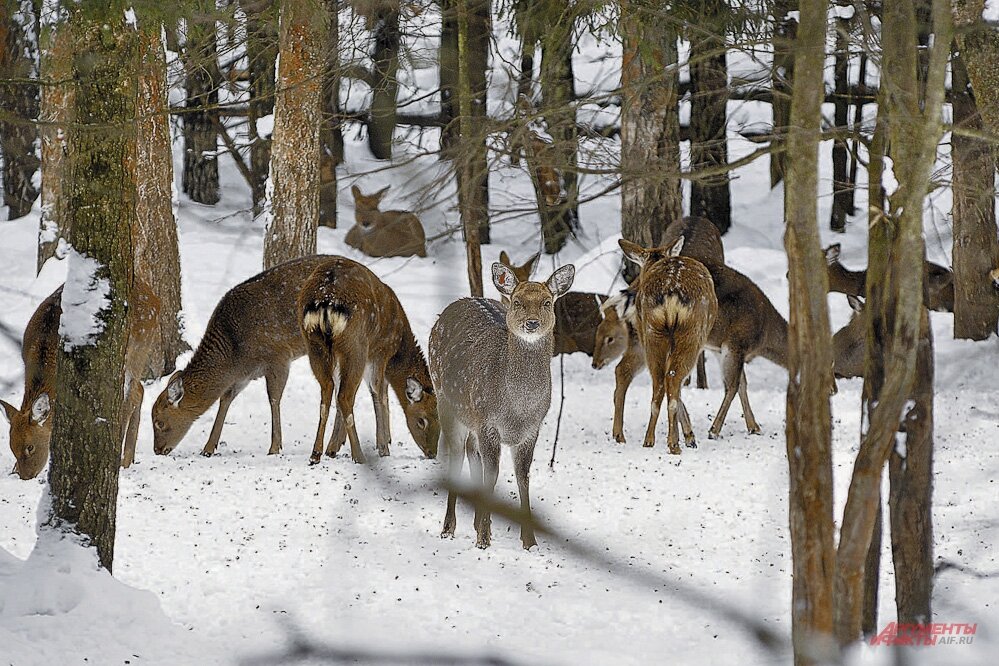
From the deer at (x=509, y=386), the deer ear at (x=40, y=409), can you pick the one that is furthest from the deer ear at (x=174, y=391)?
the deer at (x=509, y=386)

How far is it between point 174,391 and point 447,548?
3659 millimetres

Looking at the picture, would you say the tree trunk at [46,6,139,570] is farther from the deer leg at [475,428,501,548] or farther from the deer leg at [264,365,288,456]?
the deer leg at [264,365,288,456]

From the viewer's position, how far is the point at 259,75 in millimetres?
14266

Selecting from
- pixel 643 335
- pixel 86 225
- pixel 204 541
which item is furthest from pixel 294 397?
pixel 86 225

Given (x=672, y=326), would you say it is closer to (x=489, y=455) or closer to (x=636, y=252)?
(x=636, y=252)

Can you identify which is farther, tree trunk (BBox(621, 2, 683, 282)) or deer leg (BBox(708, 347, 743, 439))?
deer leg (BBox(708, 347, 743, 439))

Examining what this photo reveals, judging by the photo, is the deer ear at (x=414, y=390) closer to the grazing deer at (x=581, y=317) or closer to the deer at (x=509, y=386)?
the deer at (x=509, y=386)

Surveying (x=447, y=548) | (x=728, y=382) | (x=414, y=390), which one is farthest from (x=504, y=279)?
(x=728, y=382)

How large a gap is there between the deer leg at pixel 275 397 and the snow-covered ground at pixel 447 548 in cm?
17

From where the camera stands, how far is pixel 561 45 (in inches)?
209

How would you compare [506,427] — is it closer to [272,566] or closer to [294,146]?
[272,566]

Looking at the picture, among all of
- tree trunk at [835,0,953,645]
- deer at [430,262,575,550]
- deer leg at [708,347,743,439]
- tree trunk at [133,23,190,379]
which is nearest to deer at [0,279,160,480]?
tree trunk at [133,23,190,379]

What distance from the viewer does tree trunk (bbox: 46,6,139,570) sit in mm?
5418

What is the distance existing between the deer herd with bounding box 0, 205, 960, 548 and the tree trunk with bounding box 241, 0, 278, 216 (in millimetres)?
992
